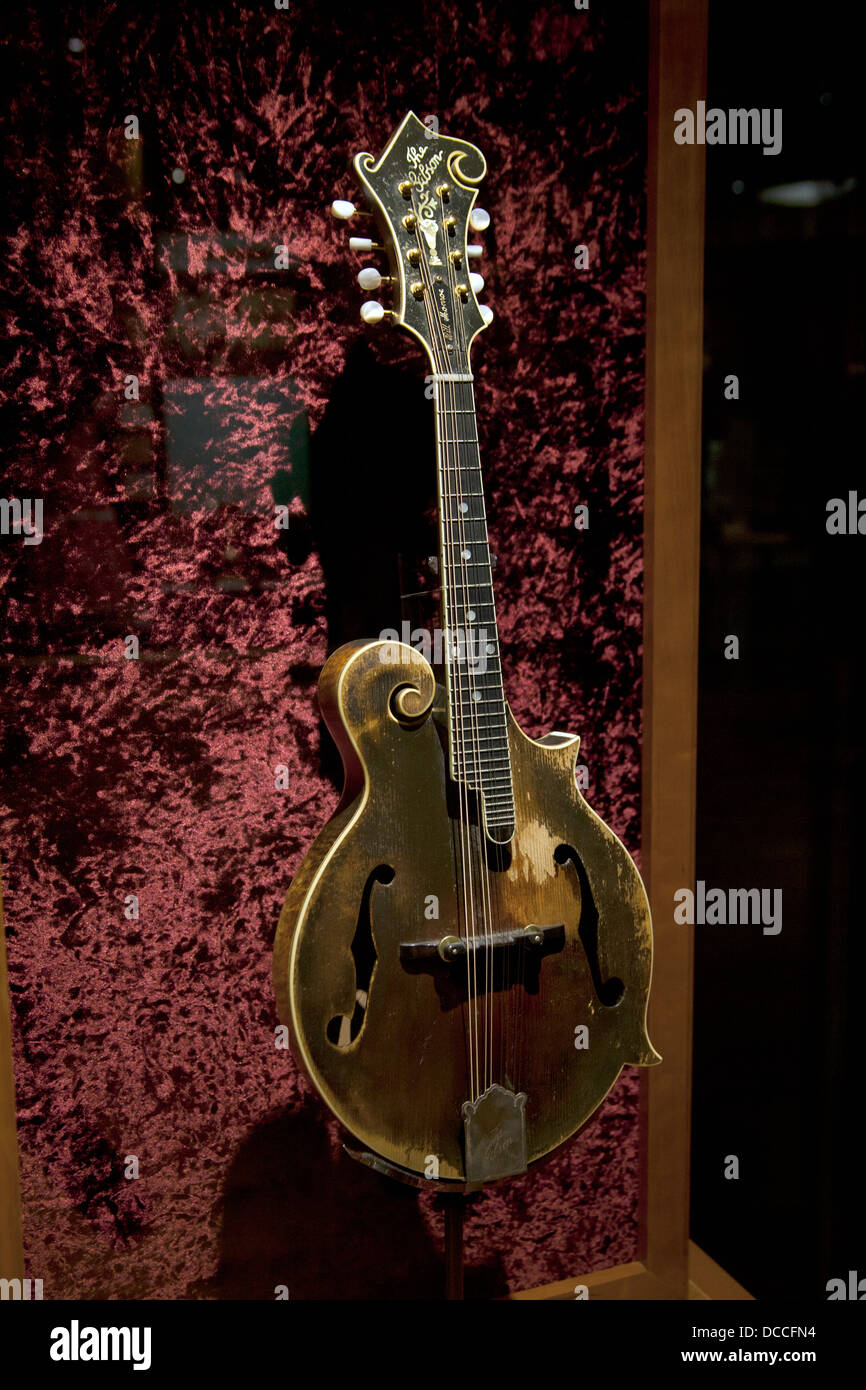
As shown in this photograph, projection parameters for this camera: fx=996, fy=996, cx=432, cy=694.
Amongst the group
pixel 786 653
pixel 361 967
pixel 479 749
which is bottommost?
pixel 361 967

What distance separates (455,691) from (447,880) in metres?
0.23

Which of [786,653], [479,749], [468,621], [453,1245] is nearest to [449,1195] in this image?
[453,1245]

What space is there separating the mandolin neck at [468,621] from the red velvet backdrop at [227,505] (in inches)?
7.9

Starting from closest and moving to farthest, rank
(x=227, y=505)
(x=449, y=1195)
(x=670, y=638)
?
1. (x=449, y=1195)
2. (x=227, y=505)
3. (x=670, y=638)

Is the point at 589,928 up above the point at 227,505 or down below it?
below

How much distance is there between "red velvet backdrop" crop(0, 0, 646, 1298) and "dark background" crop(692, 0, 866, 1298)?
175 millimetres

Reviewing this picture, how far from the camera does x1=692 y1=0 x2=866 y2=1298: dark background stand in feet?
4.52

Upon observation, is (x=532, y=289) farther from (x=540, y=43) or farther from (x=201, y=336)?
(x=201, y=336)

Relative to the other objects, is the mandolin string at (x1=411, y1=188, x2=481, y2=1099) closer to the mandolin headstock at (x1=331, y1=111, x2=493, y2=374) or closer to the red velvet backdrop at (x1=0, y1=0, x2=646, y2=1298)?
the mandolin headstock at (x1=331, y1=111, x2=493, y2=374)

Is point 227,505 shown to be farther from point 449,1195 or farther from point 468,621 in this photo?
point 449,1195

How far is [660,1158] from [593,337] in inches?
55.2

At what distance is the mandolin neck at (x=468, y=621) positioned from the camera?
123 cm

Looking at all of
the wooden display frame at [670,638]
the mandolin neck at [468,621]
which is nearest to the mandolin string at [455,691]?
the mandolin neck at [468,621]

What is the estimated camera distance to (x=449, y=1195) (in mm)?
1293
